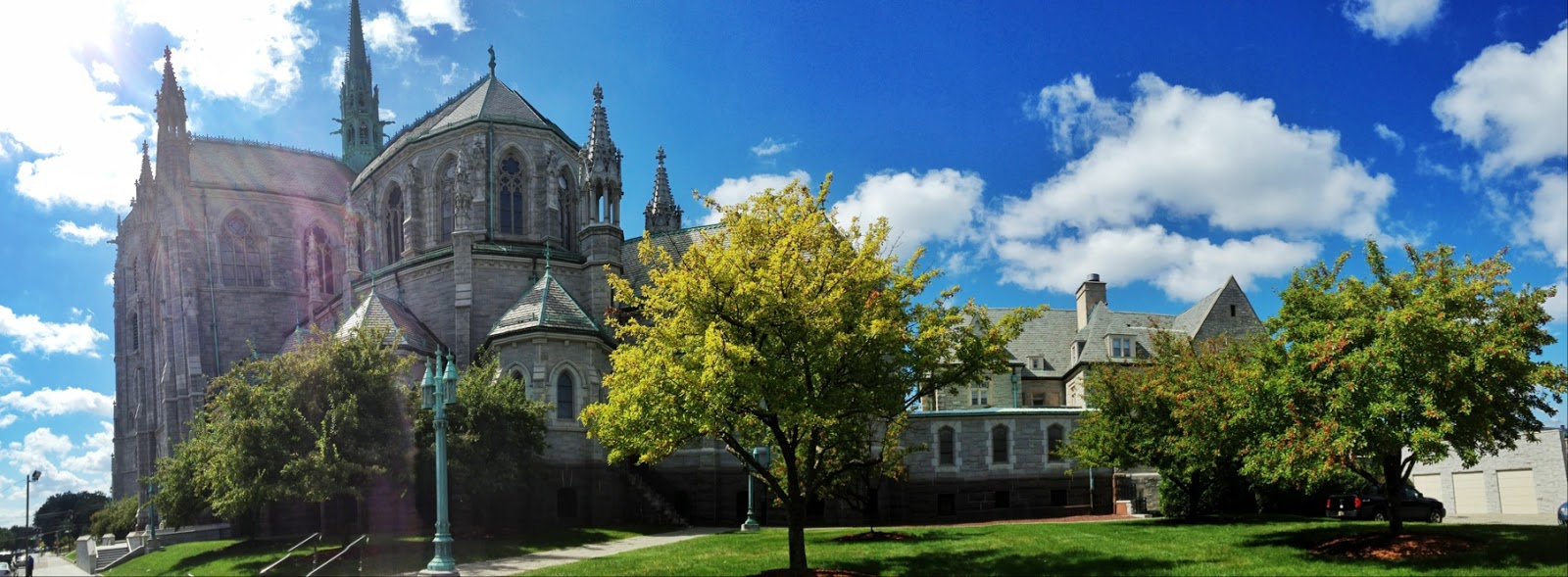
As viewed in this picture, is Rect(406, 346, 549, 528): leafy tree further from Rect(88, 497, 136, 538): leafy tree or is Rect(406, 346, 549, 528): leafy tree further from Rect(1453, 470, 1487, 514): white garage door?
Rect(1453, 470, 1487, 514): white garage door

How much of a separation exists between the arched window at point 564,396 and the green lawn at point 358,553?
4.65m

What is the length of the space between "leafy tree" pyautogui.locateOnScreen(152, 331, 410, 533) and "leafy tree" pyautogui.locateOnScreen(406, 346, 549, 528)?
157 centimetres

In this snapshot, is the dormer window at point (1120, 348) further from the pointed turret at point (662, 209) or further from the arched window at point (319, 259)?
the arched window at point (319, 259)

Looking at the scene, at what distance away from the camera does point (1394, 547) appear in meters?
22.0

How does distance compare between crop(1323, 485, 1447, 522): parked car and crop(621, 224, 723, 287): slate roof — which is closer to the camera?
crop(1323, 485, 1447, 522): parked car

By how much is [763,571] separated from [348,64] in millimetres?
75945

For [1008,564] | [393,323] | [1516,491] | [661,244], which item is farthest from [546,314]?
[1516,491]

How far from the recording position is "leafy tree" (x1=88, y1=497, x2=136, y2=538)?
56.2 m

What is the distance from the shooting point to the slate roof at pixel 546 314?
41.9 m

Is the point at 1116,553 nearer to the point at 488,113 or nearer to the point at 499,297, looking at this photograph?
the point at 499,297

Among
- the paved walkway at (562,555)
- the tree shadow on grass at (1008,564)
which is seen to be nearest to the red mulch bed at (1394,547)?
the tree shadow on grass at (1008,564)

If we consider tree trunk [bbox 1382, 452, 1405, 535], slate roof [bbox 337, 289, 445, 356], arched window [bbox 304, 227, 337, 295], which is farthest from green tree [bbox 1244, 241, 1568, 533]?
arched window [bbox 304, 227, 337, 295]

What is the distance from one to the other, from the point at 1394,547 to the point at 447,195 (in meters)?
42.2

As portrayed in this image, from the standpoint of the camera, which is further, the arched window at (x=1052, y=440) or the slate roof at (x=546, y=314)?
the arched window at (x=1052, y=440)
